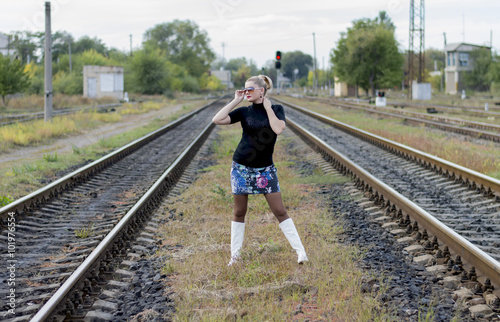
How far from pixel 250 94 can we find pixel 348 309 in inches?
82.0

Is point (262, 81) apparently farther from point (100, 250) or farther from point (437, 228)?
point (437, 228)

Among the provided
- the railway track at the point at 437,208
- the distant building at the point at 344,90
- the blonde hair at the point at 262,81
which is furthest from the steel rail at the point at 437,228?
the distant building at the point at 344,90

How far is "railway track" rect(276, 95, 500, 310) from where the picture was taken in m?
5.09

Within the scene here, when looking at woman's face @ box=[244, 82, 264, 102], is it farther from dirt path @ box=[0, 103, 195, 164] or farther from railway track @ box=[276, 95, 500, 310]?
dirt path @ box=[0, 103, 195, 164]

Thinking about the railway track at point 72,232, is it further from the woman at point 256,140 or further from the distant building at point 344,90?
the distant building at point 344,90

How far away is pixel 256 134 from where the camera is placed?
5.18m

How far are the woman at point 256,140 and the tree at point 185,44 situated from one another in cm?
11199

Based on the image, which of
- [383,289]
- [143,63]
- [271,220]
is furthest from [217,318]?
[143,63]

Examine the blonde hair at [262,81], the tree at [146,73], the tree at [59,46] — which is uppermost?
the tree at [59,46]

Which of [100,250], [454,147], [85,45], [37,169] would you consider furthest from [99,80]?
[85,45]

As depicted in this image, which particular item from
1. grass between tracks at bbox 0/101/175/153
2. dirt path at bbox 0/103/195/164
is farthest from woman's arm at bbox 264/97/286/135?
grass between tracks at bbox 0/101/175/153

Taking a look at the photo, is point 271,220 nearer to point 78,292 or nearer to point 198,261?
point 198,261

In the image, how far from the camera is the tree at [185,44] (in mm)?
116062

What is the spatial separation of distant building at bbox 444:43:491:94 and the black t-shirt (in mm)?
77966
